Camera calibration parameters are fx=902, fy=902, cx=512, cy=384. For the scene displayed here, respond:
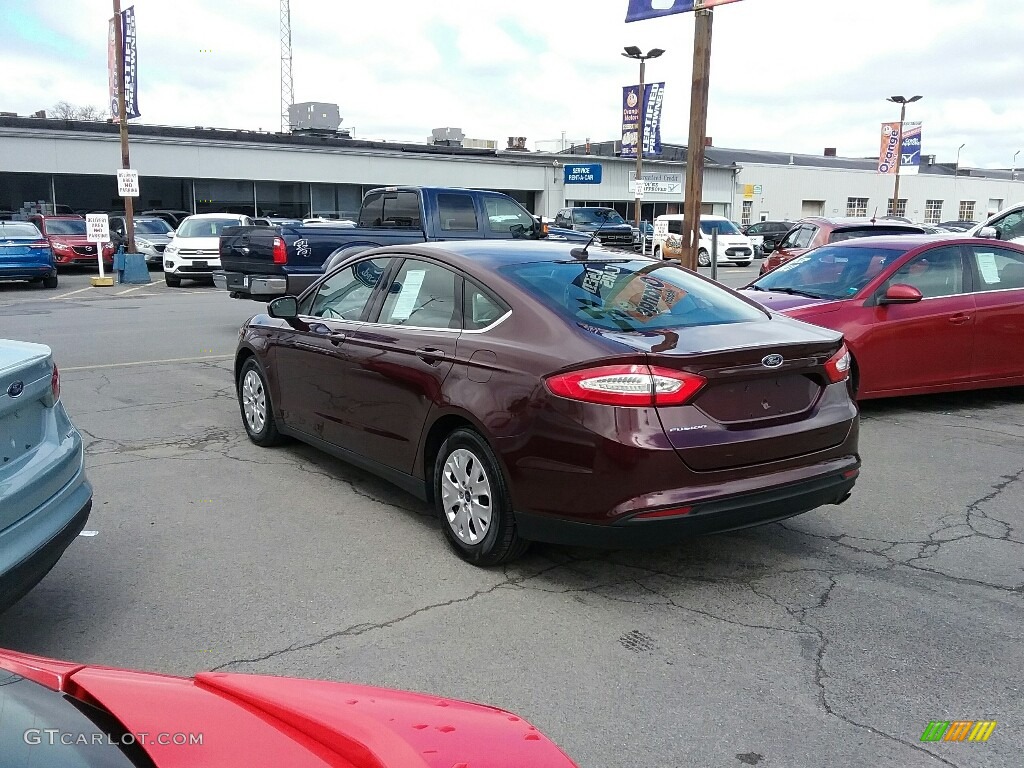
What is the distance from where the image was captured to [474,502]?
4539 millimetres

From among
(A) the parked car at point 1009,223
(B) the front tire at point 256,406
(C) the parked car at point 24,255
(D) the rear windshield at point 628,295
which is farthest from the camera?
(C) the parked car at point 24,255

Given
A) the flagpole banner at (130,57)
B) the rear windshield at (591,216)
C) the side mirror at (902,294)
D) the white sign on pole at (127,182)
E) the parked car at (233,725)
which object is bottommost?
the parked car at (233,725)

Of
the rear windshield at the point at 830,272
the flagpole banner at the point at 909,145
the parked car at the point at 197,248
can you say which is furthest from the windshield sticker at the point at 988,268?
the flagpole banner at the point at 909,145

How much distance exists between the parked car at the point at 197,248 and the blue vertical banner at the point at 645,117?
1694 centimetres

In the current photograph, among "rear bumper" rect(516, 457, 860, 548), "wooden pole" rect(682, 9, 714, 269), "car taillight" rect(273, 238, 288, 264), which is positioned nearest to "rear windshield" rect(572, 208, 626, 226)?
"wooden pole" rect(682, 9, 714, 269)

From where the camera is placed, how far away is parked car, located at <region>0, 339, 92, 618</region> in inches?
136

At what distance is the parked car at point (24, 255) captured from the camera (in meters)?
21.0

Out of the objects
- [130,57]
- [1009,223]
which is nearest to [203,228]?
[130,57]

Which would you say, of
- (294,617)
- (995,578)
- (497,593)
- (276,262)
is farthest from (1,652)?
(276,262)

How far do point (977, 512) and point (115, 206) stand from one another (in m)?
37.0

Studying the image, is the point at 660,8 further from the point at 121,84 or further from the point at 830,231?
the point at 121,84

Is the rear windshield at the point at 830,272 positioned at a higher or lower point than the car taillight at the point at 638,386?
higher

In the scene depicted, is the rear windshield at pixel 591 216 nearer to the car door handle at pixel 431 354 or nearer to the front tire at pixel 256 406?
the front tire at pixel 256 406

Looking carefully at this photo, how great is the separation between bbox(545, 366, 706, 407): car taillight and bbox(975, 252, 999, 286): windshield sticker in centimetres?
568
